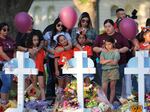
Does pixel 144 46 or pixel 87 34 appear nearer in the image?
pixel 144 46

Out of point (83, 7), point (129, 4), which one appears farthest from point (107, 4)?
point (83, 7)

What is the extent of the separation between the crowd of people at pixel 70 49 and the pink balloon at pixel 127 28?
75mm

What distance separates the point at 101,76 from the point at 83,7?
7.41 meters

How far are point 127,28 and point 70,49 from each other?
1070mm

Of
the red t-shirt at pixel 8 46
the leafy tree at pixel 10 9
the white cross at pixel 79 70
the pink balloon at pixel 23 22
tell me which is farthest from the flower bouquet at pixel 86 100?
the leafy tree at pixel 10 9

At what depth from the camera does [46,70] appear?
35.6 ft

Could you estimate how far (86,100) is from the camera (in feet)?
28.2

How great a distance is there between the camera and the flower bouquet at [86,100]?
8328mm

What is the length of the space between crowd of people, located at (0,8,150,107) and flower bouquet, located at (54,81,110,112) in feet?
3.48

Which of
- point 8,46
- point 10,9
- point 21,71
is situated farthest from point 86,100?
point 10,9

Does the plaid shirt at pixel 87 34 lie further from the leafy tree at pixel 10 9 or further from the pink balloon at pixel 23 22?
the leafy tree at pixel 10 9

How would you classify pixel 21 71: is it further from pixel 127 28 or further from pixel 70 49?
pixel 127 28

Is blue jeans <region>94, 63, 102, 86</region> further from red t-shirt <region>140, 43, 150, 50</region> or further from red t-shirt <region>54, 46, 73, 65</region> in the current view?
red t-shirt <region>140, 43, 150, 50</region>

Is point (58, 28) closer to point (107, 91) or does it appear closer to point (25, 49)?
point (25, 49)
